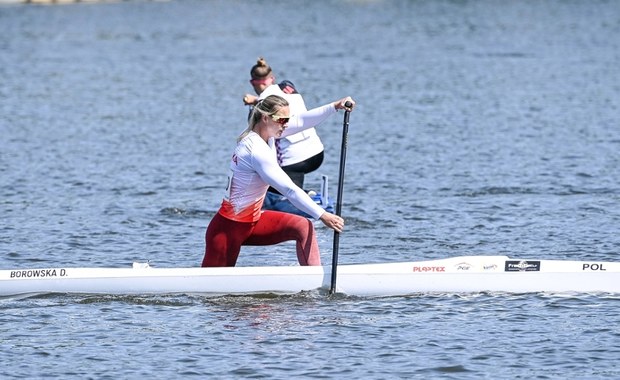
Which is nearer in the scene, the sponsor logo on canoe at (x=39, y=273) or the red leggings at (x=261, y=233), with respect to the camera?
the red leggings at (x=261, y=233)

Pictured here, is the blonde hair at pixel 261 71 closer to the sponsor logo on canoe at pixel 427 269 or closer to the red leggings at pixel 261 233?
the red leggings at pixel 261 233

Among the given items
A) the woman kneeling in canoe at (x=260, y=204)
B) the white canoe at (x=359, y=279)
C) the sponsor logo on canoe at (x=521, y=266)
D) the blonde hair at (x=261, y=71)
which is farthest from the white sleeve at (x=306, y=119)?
the sponsor logo on canoe at (x=521, y=266)

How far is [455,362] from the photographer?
1140 centimetres

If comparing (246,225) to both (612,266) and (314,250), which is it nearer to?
(314,250)

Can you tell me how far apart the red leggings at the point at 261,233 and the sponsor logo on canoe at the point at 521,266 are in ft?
6.10

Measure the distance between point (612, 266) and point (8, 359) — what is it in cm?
570

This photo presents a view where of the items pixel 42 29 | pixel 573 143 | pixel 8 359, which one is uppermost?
pixel 42 29

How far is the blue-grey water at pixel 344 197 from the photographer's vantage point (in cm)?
1178

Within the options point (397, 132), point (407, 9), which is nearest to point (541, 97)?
point (397, 132)

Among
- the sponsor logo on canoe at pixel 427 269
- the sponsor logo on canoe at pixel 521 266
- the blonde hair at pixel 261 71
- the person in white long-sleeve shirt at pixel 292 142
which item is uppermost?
the blonde hair at pixel 261 71

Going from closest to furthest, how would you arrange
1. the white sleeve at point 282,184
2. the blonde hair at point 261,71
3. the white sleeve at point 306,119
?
the white sleeve at point 282,184 < the white sleeve at point 306,119 < the blonde hair at point 261,71

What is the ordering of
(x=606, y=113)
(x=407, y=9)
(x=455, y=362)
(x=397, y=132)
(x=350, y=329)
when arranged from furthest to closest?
(x=407, y=9)
(x=606, y=113)
(x=397, y=132)
(x=350, y=329)
(x=455, y=362)

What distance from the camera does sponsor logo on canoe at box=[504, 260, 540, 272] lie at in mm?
13133

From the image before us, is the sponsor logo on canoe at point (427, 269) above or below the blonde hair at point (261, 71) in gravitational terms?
below
